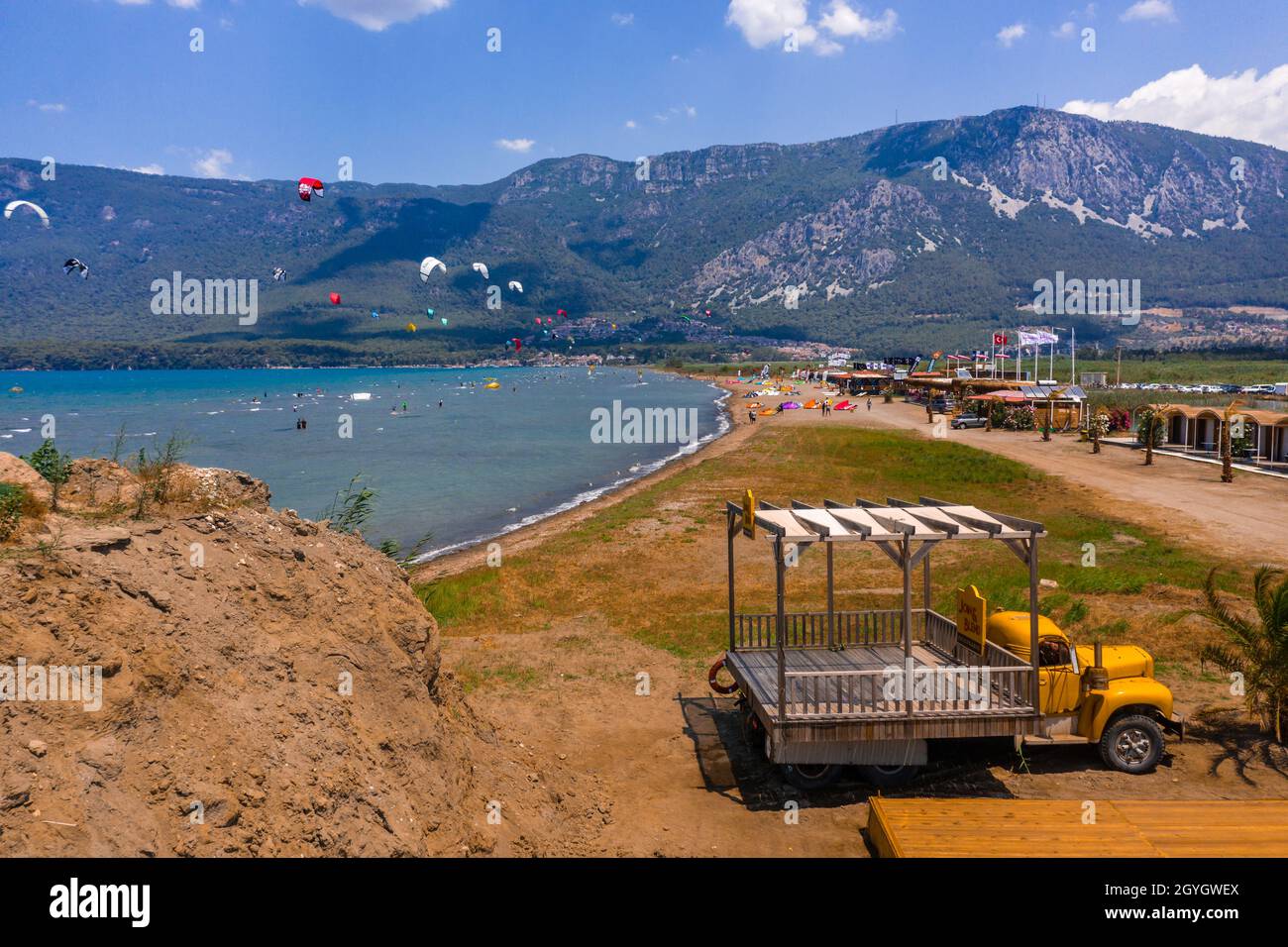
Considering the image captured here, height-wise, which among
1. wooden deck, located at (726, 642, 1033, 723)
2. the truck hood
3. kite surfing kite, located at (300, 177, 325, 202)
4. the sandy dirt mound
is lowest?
wooden deck, located at (726, 642, 1033, 723)

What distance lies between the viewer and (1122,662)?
970cm

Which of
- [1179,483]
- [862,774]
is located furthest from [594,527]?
[1179,483]

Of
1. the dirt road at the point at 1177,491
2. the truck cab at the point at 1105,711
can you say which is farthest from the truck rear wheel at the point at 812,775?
the dirt road at the point at 1177,491

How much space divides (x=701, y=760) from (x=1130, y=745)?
503 cm

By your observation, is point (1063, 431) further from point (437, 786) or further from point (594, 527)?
point (437, 786)

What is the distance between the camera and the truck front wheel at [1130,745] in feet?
30.9

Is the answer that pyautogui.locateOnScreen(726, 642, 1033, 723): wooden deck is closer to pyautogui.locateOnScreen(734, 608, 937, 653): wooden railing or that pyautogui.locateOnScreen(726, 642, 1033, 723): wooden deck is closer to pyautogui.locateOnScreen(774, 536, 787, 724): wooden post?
pyautogui.locateOnScreen(774, 536, 787, 724): wooden post

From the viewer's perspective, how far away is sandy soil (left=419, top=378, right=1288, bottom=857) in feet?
27.9

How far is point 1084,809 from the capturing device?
713cm

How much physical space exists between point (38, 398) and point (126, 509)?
167 m

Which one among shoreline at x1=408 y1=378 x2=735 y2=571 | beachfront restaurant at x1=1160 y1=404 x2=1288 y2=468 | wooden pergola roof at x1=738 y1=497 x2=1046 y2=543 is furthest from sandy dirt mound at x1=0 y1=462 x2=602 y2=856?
beachfront restaurant at x1=1160 y1=404 x2=1288 y2=468

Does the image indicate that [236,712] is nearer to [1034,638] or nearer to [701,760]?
[701,760]

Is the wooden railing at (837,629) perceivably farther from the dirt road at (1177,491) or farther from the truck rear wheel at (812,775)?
the dirt road at (1177,491)

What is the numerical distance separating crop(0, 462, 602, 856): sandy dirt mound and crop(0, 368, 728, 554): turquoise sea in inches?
359
